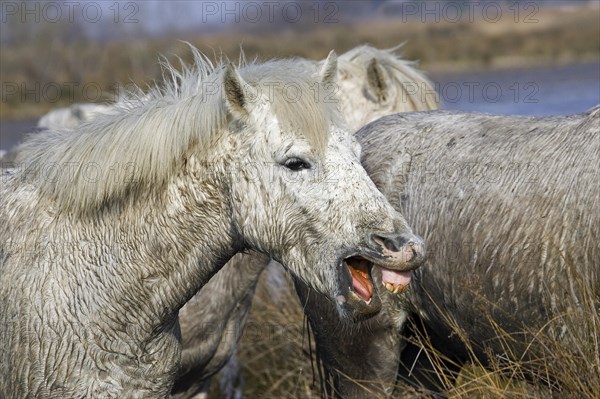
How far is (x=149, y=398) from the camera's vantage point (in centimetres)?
388

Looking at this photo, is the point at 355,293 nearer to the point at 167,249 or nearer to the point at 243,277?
the point at 167,249

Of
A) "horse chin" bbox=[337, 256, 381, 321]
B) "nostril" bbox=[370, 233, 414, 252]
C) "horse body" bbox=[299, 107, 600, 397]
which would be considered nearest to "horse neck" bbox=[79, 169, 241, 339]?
"horse chin" bbox=[337, 256, 381, 321]

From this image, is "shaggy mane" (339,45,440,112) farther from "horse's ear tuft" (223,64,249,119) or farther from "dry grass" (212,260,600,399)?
"horse's ear tuft" (223,64,249,119)

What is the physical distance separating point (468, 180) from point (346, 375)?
1.19 m

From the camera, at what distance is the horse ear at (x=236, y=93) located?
347 centimetres

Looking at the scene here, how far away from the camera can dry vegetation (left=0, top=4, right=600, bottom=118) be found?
106 ft

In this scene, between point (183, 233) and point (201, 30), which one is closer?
point (183, 233)

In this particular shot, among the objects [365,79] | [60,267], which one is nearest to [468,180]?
[60,267]

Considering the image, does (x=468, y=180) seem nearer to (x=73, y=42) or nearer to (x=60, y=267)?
(x=60, y=267)

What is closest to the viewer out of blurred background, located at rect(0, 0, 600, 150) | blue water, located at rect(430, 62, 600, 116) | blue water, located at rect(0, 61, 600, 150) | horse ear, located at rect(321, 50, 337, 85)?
horse ear, located at rect(321, 50, 337, 85)

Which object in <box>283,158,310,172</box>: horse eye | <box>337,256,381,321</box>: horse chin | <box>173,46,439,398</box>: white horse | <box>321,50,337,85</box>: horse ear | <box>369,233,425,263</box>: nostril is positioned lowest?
<box>173,46,439,398</box>: white horse

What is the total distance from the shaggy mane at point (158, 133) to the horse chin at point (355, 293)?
459 millimetres

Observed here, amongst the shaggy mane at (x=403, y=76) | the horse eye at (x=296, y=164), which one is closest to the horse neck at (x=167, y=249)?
the horse eye at (x=296, y=164)

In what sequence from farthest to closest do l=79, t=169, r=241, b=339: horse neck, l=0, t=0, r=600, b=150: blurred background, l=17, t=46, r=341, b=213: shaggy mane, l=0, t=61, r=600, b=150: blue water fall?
l=0, t=0, r=600, b=150: blurred background < l=0, t=61, r=600, b=150: blue water < l=79, t=169, r=241, b=339: horse neck < l=17, t=46, r=341, b=213: shaggy mane
